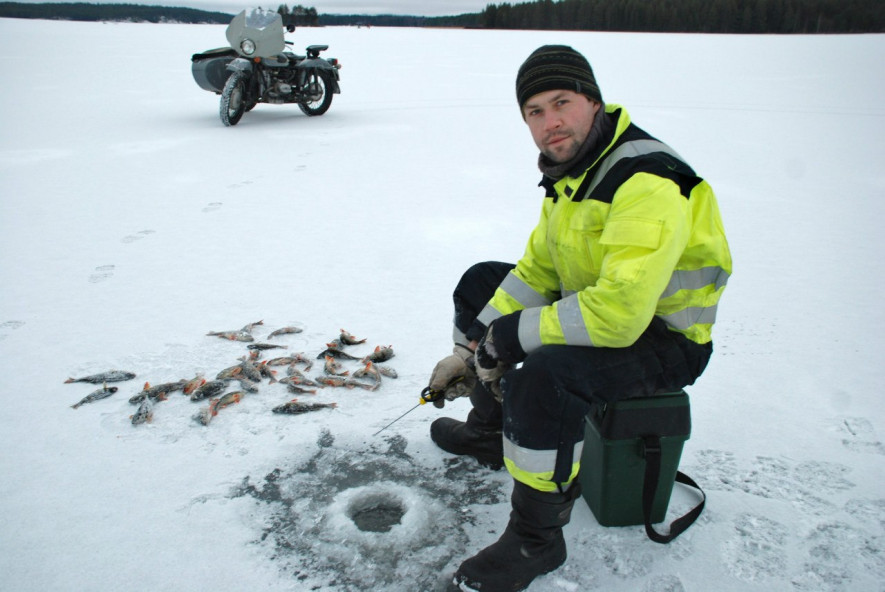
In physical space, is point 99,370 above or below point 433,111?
below

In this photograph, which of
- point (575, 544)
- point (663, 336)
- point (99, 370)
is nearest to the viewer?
point (663, 336)

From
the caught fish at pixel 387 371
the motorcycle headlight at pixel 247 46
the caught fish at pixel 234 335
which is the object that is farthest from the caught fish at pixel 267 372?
the motorcycle headlight at pixel 247 46

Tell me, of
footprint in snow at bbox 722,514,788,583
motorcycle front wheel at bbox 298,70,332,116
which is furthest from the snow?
motorcycle front wheel at bbox 298,70,332,116

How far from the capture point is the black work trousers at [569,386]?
1.57 m

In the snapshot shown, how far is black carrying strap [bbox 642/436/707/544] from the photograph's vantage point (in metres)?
1.74

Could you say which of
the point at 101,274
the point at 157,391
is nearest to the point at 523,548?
the point at 157,391

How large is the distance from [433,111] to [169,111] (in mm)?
3998

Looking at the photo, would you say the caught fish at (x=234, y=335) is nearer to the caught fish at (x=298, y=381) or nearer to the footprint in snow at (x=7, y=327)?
the caught fish at (x=298, y=381)

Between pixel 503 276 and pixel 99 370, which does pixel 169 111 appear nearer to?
pixel 99 370

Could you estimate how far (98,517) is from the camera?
193 centimetres

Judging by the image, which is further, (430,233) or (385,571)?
(430,233)

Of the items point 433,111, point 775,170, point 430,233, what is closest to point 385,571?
point 430,233

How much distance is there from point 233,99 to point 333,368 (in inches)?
247

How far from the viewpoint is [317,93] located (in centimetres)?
873
